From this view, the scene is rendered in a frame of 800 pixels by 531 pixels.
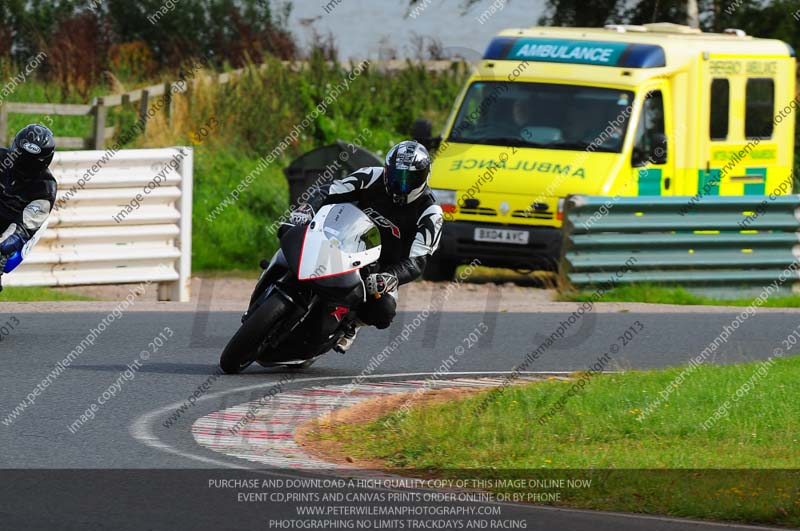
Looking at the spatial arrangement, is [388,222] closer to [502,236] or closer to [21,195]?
[21,195]

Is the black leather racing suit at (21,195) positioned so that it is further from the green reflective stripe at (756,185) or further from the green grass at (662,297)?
the green reflective stripe at (756,185)

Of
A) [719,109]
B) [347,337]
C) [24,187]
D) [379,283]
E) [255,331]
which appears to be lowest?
[719,109]

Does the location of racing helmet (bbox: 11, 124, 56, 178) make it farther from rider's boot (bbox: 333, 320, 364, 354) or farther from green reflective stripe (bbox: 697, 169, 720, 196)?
green reflective stripe (bbox: 697, 169, 720, 196)

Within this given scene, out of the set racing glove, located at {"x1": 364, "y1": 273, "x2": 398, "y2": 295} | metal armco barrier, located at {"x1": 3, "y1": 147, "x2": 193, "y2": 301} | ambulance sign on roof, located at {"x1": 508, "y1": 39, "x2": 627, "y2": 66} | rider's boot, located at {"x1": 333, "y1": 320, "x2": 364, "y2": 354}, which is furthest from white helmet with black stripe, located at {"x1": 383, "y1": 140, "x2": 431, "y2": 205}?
ambulance sign on roof, located at {"x1": 508, "y1": 39, "x2": 627, "y2": 66}

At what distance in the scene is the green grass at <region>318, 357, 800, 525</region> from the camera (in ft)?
23.4

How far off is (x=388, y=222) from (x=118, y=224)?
5.78 meters

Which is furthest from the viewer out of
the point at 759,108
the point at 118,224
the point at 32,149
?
the point at 759,108

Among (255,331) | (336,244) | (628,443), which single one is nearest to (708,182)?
(336,244)

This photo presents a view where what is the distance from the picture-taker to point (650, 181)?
17.9 meters

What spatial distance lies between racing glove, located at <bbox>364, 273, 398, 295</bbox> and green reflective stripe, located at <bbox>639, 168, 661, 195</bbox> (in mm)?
8312

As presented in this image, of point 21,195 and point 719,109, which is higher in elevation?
point 21,195

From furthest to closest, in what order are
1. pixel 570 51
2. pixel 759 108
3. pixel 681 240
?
pixel 759 108
pixel 570 51
pixel 681 240

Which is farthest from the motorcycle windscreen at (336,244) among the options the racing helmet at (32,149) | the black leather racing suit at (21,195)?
the black leather racing suit at (21,195)

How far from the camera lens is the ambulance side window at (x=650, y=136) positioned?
701 inches
